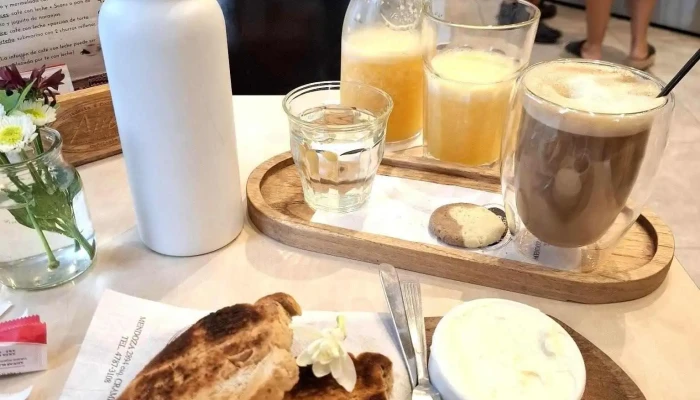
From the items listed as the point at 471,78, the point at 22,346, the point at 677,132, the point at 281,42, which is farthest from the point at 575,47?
the point at 22,346

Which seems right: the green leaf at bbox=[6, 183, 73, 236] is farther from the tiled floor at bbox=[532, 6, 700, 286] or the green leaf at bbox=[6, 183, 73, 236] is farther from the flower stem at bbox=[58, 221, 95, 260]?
the tiled floor at bbox=[532, 6, 700, 286]

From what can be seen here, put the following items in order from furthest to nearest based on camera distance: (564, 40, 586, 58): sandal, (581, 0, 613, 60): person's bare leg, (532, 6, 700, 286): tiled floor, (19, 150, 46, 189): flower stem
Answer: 1. (564, 40, 586, 58): sandal
2. (581, 0, 613, 60): person's bare leg
3. (532, 6, 700, 286): tiled floor
4. (19, 150, 46, 189): flower stem

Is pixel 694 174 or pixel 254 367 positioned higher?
pixel 254 367

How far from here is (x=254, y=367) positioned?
499 millimetres

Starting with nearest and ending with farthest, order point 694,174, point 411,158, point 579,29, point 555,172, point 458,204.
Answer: point 555,172, point 458,204, point 411,158, point 694,174, point 579,29

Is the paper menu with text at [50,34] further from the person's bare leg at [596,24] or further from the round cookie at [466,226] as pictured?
the person's bare leg at [596,24]

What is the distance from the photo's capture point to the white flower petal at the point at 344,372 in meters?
0.51

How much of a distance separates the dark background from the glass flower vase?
2.82 feet

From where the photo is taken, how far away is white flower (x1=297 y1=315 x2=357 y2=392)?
51 cm

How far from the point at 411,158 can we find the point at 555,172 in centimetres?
27

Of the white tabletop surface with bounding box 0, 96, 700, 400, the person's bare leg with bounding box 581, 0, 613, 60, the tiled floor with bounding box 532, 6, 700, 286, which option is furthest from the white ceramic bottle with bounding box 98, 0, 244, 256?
the person's bare leg with bounding box 581, 0, 613, 60

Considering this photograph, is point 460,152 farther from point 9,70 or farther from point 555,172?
point 9,70

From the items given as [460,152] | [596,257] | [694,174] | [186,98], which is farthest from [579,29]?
[186,98]

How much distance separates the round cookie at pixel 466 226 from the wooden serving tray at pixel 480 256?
2 cm
